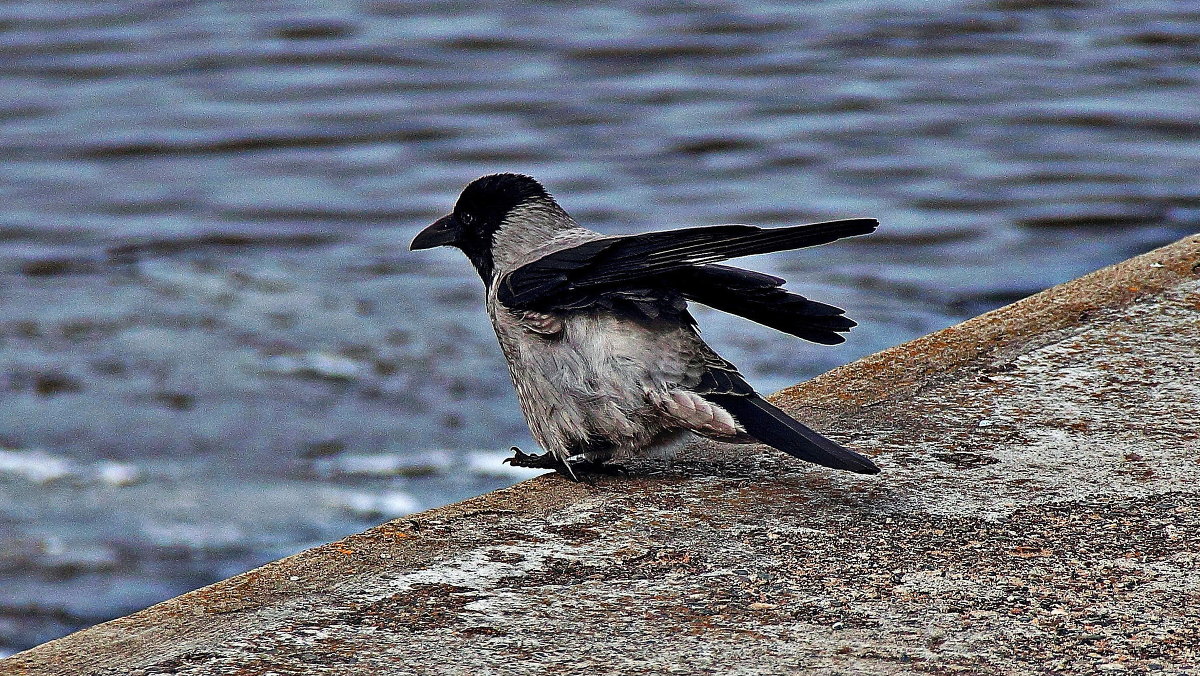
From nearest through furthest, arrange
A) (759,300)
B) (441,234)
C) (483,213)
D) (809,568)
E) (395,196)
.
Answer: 1. (809,568)
2. (759,300)
3. (483,213)
4. (441,234)
5. (395,196)

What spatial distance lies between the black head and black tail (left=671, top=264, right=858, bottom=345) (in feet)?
2.47

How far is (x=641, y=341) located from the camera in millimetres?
3395

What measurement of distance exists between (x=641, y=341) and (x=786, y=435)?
415 mm

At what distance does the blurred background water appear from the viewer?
18.1 ft

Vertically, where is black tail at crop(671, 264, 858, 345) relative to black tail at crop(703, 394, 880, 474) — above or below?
above

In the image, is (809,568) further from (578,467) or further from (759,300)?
(578,467)

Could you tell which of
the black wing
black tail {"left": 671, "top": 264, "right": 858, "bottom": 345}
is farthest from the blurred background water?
black tail {"left": 671, "top": 264, "right": 858, "bottom": 345}

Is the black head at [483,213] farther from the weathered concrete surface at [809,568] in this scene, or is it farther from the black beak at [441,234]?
the weathered concrete surface at [809,568]

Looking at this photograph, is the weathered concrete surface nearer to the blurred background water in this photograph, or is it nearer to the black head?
the black head

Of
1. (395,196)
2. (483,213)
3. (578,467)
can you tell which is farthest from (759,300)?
(395,196)

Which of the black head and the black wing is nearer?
the black wing

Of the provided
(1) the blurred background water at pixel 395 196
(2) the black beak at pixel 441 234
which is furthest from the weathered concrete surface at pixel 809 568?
(1) the blurred background water at pixel 395 196

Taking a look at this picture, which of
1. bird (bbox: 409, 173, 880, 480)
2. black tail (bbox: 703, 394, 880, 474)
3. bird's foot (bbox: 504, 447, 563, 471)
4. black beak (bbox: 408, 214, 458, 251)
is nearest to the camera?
black tail (bbox: 703, 394, 880, 474)

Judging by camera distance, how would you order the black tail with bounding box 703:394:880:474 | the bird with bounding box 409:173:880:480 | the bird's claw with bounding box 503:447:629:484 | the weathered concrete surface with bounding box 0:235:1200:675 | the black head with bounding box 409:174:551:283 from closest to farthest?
the weathered concrete surface with bounding box 0:235:1200:675 → the black tail with bounding box 703:394:880:474 → the bird with bounding box 409:173:880:480 → the bird's claw with bounding box 503:447:629:484 → the black head with bounding box 409:174:551:283
